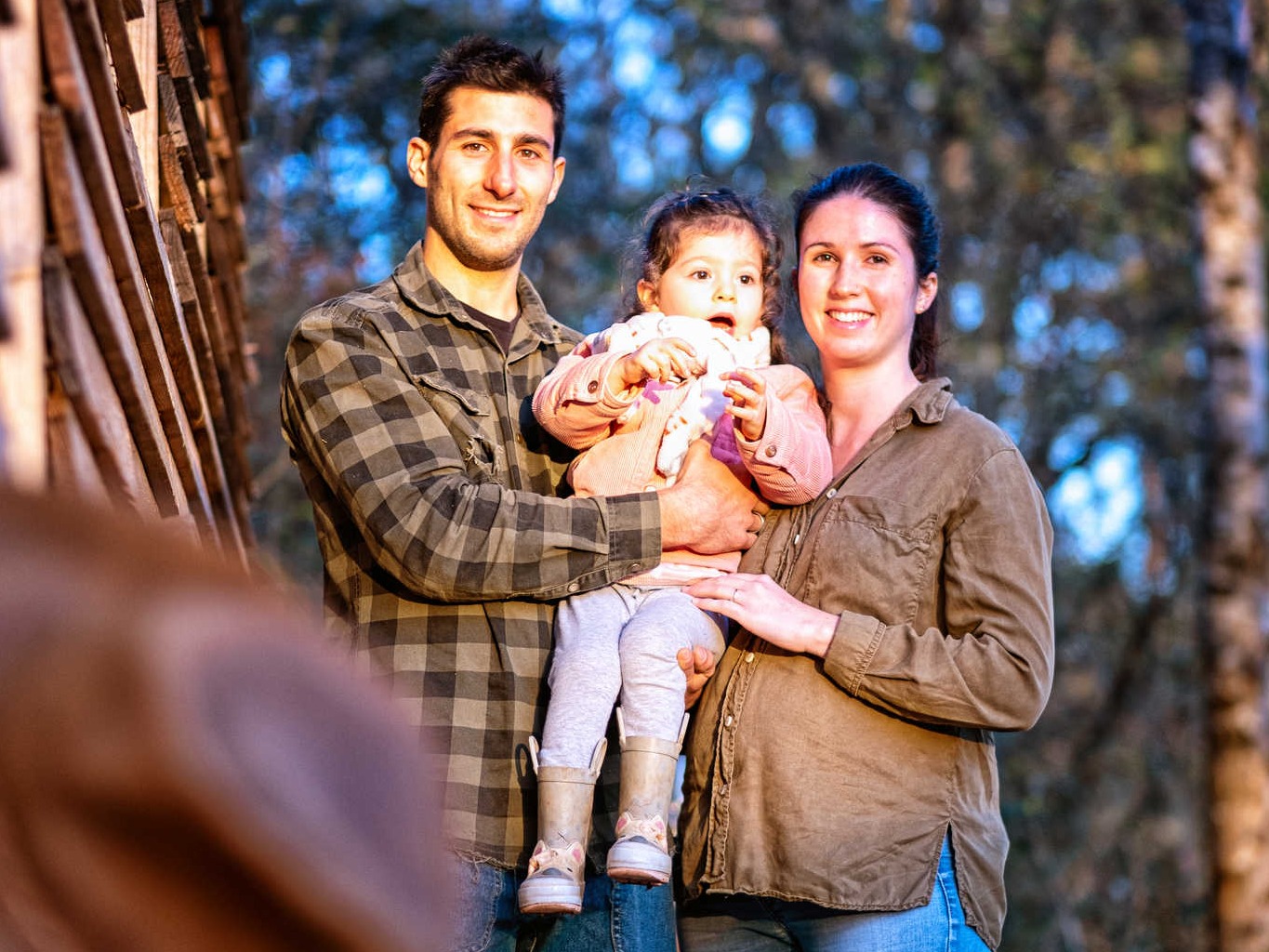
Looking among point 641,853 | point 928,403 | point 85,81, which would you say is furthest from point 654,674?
point 85,81

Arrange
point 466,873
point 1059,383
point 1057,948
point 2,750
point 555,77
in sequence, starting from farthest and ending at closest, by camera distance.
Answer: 1. point 1059,383
2. point 1057,948
3. point 555,77
4. point 466,873
5. point 2,750

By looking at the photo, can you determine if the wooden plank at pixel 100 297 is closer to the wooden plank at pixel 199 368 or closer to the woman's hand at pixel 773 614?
the wooden plank at pixel 199 368

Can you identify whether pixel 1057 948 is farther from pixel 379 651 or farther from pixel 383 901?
pixel 383 901

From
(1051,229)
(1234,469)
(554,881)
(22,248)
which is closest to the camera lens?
(22,248)

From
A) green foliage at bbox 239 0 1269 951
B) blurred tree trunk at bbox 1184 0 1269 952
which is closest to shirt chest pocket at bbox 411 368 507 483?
blurred tree trunk at bbox 1184 0 1269 952

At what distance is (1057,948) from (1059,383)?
541cm

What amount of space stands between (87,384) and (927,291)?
2.36 m

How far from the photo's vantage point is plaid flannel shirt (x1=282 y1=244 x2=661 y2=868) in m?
3.23

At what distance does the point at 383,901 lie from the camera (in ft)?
1.63

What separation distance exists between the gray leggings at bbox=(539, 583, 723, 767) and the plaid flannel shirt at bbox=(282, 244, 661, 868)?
0.23ft

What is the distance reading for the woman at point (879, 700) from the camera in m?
3.23

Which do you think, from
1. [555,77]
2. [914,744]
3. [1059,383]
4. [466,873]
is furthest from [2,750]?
[1059,383]

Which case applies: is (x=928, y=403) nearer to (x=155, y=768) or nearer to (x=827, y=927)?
(x=827, y=927)

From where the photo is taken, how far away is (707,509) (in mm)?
3531
